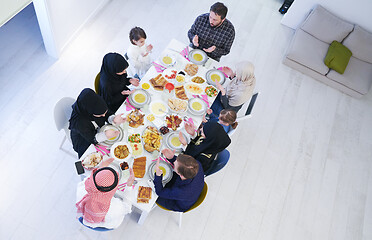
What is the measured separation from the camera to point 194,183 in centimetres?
291

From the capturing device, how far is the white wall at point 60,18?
4.07 meters

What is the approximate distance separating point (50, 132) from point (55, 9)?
1.85m

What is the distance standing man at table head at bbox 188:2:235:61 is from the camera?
163 inches

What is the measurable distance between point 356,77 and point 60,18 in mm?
5317

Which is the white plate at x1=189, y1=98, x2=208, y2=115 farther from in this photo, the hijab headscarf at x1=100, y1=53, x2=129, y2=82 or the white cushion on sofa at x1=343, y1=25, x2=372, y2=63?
the white cushion on sofa at x1=343, y1=25, x2=372, y2=63

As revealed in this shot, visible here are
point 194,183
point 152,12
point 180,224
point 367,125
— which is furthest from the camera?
point 152,12

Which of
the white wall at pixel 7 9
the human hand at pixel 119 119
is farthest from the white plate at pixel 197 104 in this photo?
the white wall at pixel 7 9

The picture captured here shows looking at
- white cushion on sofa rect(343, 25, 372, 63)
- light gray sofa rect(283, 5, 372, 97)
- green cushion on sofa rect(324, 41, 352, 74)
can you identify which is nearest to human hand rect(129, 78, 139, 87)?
light gray sofa rect(283, 5, 372, 97)

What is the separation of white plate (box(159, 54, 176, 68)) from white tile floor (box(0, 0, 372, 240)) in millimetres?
1475

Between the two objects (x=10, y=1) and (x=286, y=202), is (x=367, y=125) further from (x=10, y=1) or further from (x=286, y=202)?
(x=10, y=1)

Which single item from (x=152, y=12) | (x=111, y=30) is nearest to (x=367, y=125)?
(x=152, y=12)

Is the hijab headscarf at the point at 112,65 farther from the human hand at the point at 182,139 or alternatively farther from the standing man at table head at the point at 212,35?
the standing man at table head at the point at 212,35

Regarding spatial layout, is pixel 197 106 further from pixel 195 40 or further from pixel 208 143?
pixel 195 40

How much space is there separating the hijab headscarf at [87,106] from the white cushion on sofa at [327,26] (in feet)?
14.9
